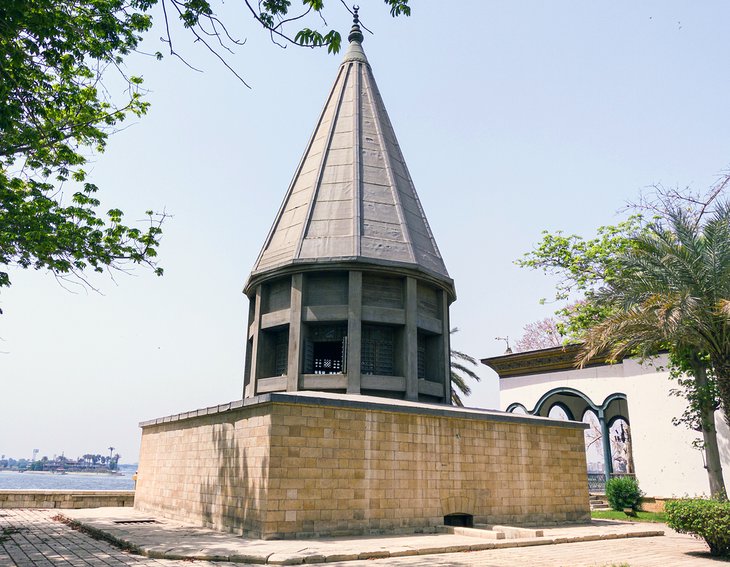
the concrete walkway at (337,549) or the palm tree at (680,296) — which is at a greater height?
the palm tree at (680,296)

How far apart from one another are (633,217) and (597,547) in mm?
15765

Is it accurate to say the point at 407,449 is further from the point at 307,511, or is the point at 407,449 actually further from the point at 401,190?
the point at 401,190

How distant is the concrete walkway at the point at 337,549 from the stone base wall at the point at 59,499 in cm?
577

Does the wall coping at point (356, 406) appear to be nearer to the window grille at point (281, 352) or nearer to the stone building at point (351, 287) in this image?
the stone building at point (351, 287)

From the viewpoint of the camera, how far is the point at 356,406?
13.5 m

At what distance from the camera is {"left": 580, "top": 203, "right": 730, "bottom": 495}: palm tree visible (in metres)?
14.0

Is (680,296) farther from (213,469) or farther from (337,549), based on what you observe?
(213,469)

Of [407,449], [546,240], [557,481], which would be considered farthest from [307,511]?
[546,240]

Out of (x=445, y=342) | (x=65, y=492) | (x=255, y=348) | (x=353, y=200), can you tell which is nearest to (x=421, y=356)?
(x=445, y=342)

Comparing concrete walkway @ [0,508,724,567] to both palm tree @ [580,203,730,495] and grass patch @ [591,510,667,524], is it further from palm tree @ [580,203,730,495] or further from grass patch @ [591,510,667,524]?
grass patch @ [591,510,667,524]

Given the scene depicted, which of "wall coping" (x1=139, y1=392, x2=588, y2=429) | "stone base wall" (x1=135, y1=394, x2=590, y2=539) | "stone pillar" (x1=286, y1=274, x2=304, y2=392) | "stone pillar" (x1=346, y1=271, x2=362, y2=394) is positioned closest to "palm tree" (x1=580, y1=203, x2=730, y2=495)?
"wall coping" (x1=139, y1=392, x2=588, y2=429)

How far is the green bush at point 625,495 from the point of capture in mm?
21484

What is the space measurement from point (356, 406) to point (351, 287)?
468 cm

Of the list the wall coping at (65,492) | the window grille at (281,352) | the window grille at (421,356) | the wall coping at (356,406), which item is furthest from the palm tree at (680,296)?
the wall coping at (65,492)
